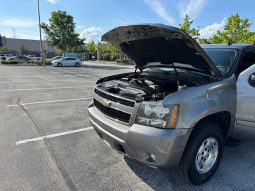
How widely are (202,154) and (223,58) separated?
5.62ft

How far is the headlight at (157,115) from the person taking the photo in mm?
2475

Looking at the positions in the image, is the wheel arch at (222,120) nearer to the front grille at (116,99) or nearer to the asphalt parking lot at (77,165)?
the asphalt parking lot at (77,165)

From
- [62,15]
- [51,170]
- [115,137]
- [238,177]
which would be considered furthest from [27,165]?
[62,15]

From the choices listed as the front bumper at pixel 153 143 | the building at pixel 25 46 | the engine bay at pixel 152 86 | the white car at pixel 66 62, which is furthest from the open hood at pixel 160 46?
the building at pixel 25 46

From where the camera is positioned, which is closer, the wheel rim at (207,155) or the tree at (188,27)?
the wheel rim at (207,155)

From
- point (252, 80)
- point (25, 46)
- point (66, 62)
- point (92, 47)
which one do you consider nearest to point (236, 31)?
point (66, 62)

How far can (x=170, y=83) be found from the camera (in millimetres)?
3496

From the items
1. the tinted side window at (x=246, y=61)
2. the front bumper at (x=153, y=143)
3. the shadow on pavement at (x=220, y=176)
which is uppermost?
the tinted side window at (x=246, y=61)

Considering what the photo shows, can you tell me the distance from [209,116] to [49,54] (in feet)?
268

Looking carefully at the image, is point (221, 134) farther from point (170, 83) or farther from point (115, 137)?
point (115, 137)

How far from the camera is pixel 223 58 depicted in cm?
375

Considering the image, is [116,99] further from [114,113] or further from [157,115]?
[157,115]

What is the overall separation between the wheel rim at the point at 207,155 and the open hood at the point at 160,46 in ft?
3.01

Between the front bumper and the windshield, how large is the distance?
139cm
